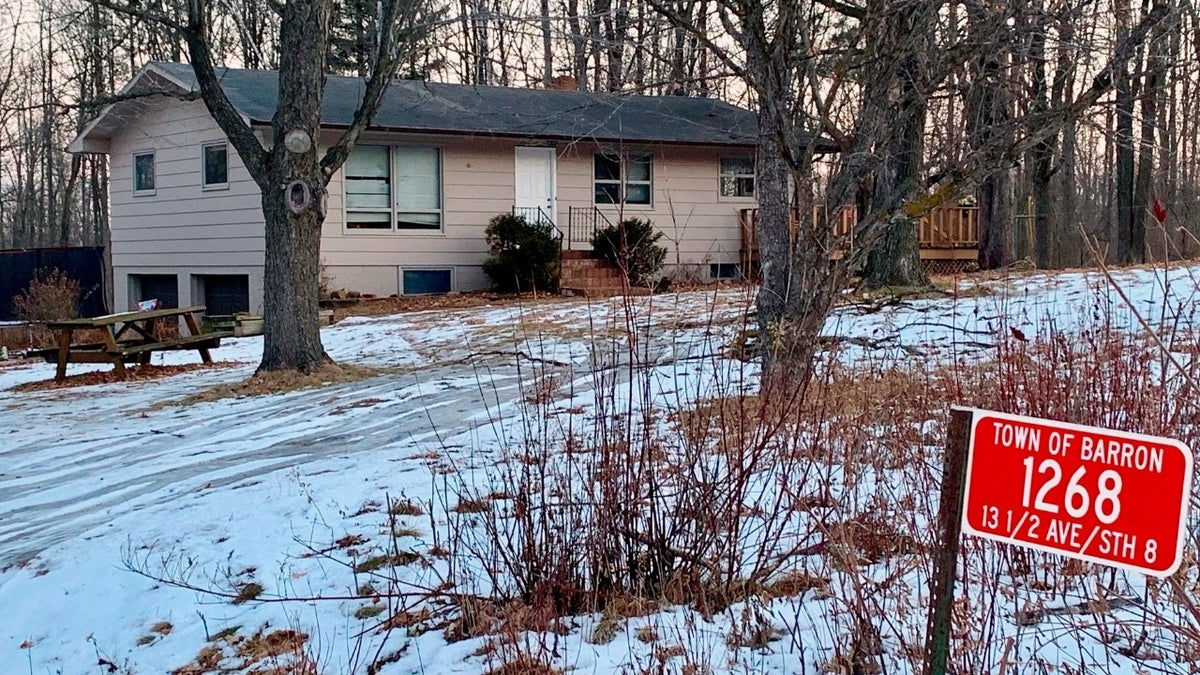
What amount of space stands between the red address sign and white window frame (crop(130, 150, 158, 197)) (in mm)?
21812

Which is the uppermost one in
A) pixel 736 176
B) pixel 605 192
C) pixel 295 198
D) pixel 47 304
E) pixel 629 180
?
pixel 736 176

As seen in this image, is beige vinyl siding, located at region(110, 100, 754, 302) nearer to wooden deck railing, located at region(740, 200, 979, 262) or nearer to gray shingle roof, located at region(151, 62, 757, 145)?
gray shingle roof, located at region(151, 62, 757, 145)

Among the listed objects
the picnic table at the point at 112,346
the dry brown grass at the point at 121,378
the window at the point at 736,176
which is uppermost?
the window at the point at 736,176

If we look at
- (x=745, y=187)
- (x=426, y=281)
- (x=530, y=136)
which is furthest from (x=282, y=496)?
(x=745, y=187)

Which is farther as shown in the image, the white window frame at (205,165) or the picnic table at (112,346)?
the white window frame at (205,165)

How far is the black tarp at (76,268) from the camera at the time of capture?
75.5ft

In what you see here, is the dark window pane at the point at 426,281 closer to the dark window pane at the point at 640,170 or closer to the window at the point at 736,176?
the dark window pane at the point at 640,170

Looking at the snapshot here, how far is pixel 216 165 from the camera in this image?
20.4 m

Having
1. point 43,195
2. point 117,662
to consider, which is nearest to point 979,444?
point 117,662

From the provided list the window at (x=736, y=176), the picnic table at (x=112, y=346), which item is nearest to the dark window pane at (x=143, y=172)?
the picnic table at (x=112, y=346)

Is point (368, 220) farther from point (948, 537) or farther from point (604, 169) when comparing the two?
point (948, 537)

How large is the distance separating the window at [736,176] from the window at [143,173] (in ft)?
37.1

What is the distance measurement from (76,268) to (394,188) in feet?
25.8

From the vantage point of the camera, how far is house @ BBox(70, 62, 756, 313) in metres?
19.8
